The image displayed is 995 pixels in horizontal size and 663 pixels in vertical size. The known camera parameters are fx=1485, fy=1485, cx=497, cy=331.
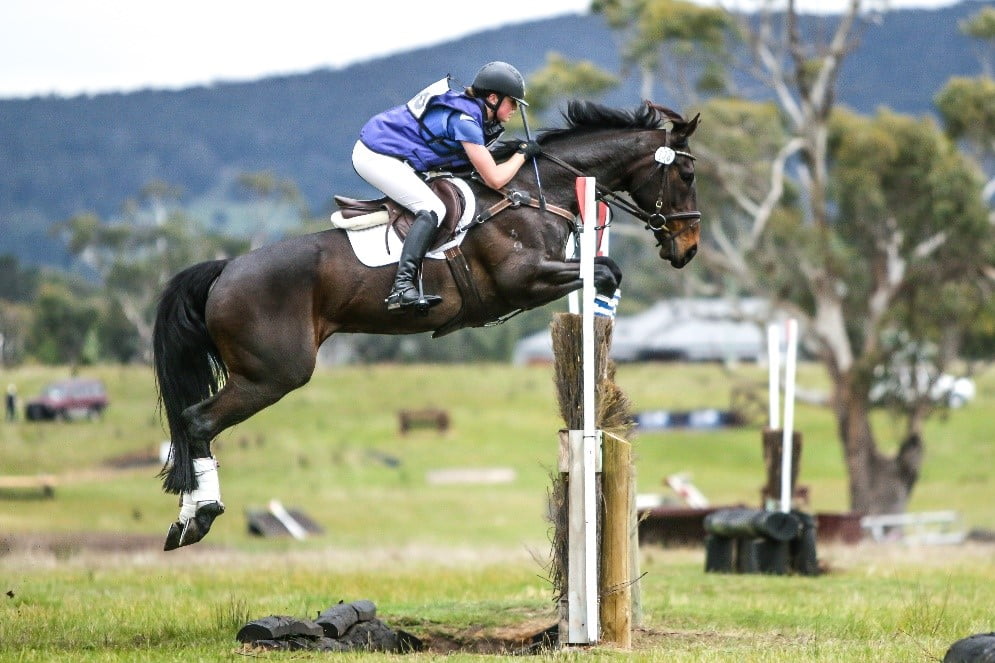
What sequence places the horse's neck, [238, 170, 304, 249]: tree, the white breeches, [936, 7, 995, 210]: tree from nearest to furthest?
1. the white breeches
2. the horse's neck
3. [936, 7, 995, 210]: tree
4. [238, 170, 304, 249]: tree

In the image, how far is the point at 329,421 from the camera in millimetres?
56562

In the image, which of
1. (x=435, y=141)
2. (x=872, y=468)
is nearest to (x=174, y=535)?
(x=435, y=141)

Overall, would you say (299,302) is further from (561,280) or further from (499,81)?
(499,81)

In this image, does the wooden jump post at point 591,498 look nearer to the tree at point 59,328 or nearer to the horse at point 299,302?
→ the horse at point 299,302

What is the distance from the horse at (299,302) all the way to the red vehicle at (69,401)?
119 ft

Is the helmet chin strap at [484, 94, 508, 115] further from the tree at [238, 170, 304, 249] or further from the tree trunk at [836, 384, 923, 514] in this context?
the tree at [238, 170, 304, 249]

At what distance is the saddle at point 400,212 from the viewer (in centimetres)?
909

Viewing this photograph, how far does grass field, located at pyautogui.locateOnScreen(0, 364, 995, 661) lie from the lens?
30.8ft

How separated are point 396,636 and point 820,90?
31520 mm

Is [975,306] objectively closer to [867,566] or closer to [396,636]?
[867,566]

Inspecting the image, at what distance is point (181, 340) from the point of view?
9148mm

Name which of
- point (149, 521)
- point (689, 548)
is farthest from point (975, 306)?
point (149, 521)

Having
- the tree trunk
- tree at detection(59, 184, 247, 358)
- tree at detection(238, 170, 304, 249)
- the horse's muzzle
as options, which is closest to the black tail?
the horse's muzzle

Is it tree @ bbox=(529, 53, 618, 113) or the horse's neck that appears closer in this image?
the horse's neck
